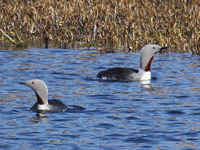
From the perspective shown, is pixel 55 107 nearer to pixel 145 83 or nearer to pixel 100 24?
pixel 145 83


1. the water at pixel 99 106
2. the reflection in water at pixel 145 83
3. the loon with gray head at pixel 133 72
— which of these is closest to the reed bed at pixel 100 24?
the water at pixel 99 106

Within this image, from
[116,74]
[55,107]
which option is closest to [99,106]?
[55,107]

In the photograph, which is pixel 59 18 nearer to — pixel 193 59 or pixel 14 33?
pixel 14 33

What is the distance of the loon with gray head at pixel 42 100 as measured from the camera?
11.4 metres

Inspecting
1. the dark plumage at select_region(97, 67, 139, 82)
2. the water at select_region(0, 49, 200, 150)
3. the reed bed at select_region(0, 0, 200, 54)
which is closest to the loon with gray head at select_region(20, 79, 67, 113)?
the water at select_region(0, 49, 200, 150)

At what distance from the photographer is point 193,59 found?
18.5 metres

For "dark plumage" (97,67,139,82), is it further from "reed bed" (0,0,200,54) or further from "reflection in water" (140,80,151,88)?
"reed bed" (0,0,200,54)

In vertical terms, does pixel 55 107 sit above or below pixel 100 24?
below

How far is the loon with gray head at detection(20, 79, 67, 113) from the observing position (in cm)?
1138

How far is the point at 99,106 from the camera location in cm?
1213

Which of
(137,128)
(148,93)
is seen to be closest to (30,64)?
(148,93)

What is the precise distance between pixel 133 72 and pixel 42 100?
475 centimetres

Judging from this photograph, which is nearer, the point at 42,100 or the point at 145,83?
the point at 42,100

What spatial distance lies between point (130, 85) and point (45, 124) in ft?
16.1
